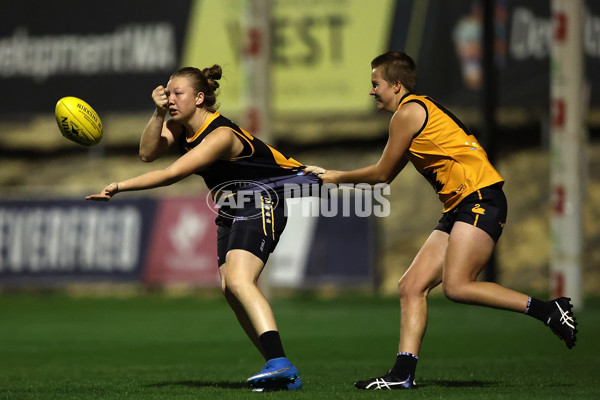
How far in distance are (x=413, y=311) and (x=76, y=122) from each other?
2.69 m

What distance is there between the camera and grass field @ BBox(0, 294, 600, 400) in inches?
288

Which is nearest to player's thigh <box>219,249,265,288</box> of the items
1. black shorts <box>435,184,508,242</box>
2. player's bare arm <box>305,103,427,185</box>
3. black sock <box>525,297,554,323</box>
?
Answer: player's bare arm <box>305,103,427,185</box>

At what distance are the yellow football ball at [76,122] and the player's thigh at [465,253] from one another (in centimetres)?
265

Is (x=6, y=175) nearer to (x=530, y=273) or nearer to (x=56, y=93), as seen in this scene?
(x=56, y=93)

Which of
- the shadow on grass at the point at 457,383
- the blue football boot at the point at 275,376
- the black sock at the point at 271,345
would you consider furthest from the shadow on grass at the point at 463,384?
the black sock at the point at 271,345

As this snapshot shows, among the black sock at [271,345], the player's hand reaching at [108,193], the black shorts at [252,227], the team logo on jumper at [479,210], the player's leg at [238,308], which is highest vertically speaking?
the player's hand reaching at [108,193]

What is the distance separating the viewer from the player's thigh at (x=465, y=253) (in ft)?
22.9

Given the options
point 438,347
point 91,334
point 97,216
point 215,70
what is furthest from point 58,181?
point 215,70

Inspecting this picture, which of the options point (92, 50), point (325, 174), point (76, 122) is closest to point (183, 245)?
point (92, 50)

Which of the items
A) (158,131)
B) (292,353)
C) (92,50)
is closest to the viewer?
(158,131)

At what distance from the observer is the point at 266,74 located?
18.5 m

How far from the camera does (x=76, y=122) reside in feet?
24.9

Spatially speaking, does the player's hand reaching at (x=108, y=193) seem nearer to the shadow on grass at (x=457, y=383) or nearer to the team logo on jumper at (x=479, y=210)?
the team logo on jumper at (x=479, y=210)

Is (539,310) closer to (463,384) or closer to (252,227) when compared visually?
(463,384)
